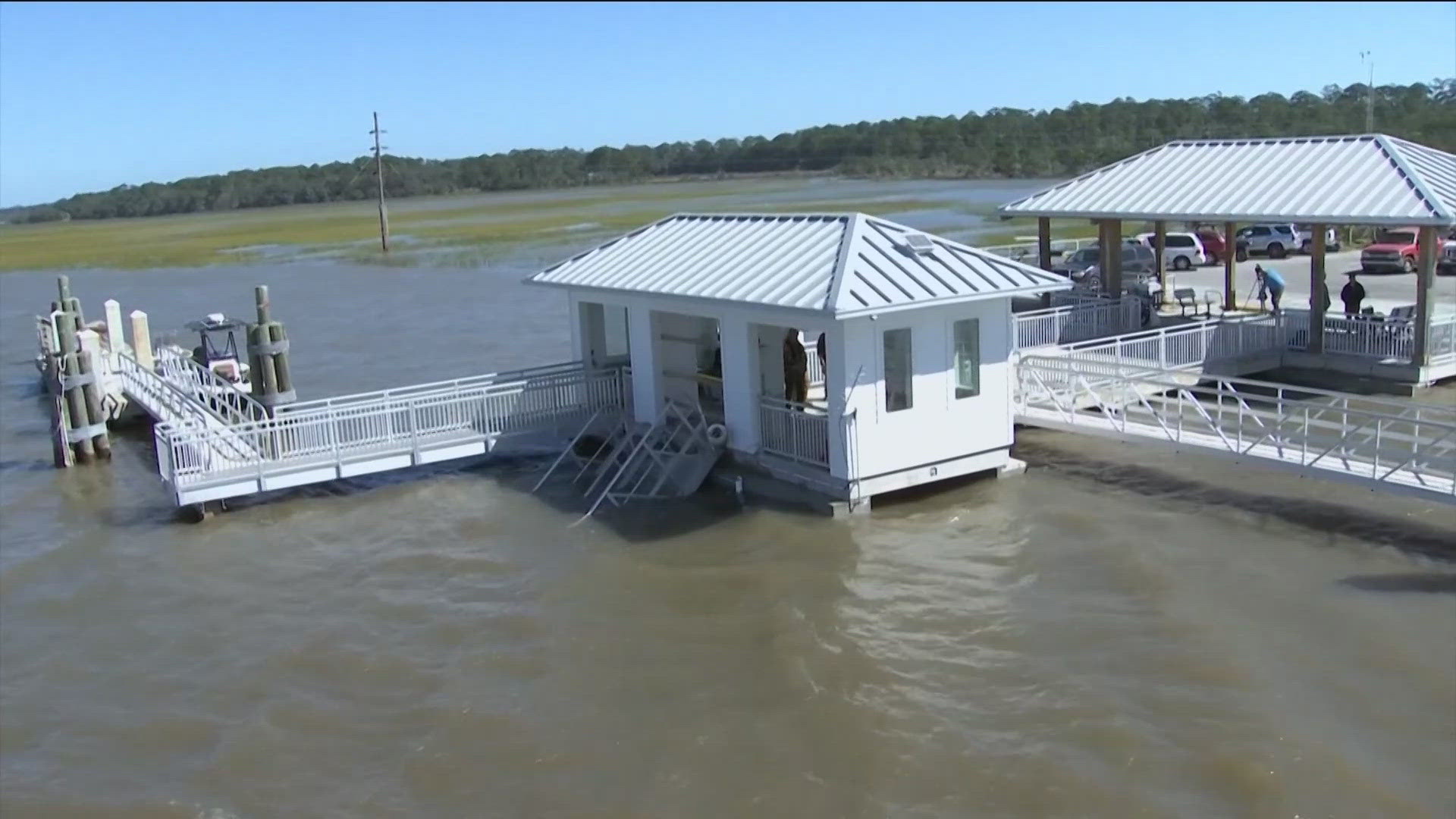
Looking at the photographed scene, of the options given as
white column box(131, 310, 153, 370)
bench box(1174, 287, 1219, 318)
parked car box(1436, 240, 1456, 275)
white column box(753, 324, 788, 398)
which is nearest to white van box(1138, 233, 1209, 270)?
parked car box(1436, 240, 1456, 275)

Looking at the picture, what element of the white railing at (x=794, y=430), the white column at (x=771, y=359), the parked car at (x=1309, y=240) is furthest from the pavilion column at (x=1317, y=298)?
the parked car at (x=1309, y=240)

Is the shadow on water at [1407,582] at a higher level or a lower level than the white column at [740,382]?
lower

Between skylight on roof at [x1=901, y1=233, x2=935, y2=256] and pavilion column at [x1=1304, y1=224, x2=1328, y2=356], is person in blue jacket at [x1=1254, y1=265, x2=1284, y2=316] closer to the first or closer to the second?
pavilion column at [x1=1304, y1=224, x2=1328, y2=356]

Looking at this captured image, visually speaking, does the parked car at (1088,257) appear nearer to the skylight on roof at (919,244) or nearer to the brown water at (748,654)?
the brown water at (748,654)

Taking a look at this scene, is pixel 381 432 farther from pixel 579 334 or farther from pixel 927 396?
pixel 927 396

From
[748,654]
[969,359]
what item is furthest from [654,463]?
[748,654]

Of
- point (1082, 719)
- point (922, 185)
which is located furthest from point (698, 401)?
point (922, 185)
